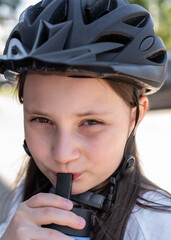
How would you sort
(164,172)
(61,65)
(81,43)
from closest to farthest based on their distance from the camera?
(61,65), (81,43), (164,172)

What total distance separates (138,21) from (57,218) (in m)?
1.15

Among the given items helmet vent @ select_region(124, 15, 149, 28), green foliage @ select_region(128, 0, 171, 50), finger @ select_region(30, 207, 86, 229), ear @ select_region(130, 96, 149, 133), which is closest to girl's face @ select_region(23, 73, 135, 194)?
ear @ select_region(130, 96, 149, 133)

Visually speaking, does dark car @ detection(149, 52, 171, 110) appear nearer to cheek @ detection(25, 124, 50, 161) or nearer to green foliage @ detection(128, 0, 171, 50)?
cheek @ detection(25, 124, 50, 161)

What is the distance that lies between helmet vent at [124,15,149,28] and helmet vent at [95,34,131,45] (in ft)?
0.45

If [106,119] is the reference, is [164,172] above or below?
below

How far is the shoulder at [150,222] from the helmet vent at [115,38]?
2.75 ft

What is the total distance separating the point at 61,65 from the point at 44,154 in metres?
0.45

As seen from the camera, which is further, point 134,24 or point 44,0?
point 44,0

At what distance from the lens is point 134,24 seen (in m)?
1.94

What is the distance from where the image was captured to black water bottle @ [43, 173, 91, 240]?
1.55 m

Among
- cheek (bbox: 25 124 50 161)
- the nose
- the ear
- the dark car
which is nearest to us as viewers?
the nose

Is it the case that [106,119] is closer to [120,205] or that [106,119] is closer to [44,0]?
[120,205]

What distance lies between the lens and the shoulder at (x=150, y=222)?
66.7 inches

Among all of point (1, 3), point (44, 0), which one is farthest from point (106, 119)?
point (1, 3)
